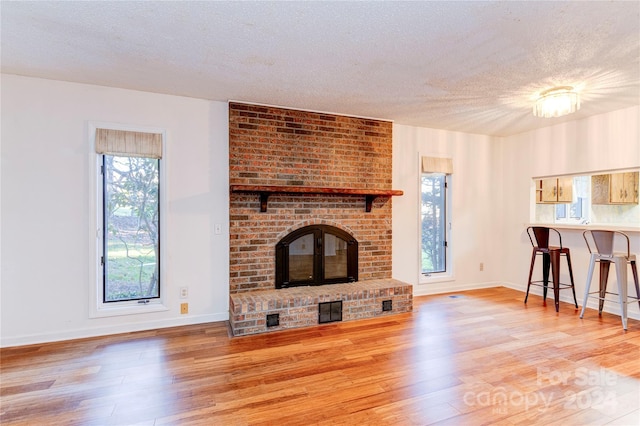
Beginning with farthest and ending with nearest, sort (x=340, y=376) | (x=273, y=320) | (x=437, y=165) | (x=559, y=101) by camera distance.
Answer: (x=437, y=165), (x=273, y=320), (x=559, y=101), (x=340, y=376)

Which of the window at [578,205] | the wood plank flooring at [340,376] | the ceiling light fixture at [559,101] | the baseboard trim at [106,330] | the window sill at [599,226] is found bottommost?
the wood plank flooring at [340,376]

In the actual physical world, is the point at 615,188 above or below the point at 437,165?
below

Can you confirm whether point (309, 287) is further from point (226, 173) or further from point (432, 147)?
point (432, 147)

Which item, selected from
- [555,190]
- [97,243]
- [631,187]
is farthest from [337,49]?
[631,187]

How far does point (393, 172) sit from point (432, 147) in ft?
2.61

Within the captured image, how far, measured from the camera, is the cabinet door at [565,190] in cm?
450

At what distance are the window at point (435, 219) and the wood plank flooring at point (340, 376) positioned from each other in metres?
1.42

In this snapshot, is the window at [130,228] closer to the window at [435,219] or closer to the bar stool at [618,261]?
the window at [435,219]

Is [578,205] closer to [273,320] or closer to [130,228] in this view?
[273,320]

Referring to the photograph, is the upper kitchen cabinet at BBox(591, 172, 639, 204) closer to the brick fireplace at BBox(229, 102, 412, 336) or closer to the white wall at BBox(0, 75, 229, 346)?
the brick fireplace at BBox(229, 102, 412, 336)

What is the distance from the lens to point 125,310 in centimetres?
321

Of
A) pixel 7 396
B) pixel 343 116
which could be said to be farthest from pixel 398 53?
pixel 7 396

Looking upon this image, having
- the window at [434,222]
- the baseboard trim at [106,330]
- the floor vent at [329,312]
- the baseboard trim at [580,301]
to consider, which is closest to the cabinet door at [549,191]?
the baseboard trim at [580,301]

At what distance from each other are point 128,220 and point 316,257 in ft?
6.94
